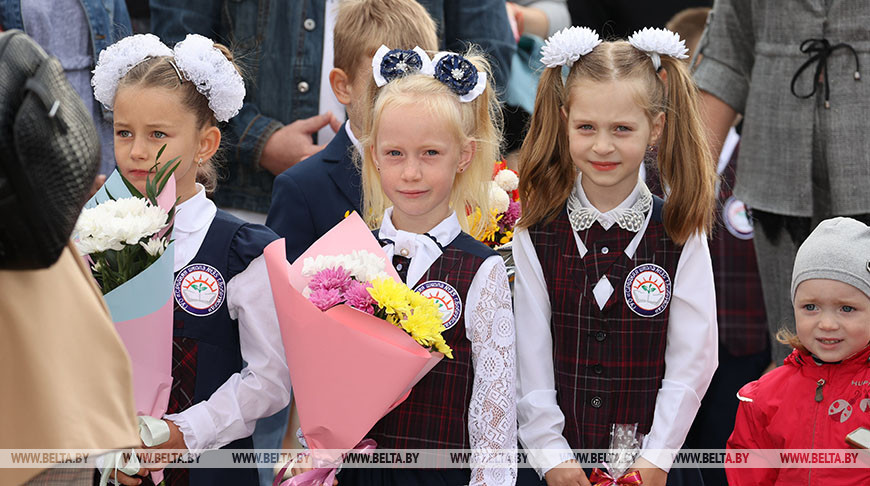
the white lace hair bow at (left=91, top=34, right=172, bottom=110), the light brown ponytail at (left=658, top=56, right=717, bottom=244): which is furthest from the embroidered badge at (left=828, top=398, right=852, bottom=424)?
the white lace hair bow at (left=91, top=34, right=172, bottom=110)

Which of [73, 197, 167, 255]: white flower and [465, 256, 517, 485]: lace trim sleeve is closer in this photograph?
[73, 197, 167, 255]: white flower

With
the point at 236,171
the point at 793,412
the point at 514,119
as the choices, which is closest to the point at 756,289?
the point at 514,119

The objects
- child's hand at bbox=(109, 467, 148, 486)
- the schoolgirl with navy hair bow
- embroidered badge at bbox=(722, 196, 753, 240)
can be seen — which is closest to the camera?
child's hand at bbox=(109, 467, 148, 486)

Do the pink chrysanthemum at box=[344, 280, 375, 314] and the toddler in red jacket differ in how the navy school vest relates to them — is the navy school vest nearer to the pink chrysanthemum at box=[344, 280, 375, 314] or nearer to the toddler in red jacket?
the pink chrysanthemum at box=[344, 280, 375, 314]

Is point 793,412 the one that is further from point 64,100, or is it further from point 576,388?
point 64,100

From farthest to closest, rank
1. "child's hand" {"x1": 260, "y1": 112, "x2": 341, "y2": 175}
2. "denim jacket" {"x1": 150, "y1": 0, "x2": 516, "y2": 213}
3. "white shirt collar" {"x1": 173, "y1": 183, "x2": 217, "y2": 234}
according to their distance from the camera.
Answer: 1. "denim jacket" {"x1": 150, "y1": 0, "x2": 516, "y2": 213}
2. "child's hand" {"x1": 260, "y1": 112, "x2": 341, "y2": 175}
3. "white shirt collar" {"x1": 173, "y1": 183, "x2": 217, "y2": 234}

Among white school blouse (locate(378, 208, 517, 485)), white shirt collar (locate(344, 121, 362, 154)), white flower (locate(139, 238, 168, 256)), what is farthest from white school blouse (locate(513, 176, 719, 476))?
white flower (locate(139, 238, 168, 256))

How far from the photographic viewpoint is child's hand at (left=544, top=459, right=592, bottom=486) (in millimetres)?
3064

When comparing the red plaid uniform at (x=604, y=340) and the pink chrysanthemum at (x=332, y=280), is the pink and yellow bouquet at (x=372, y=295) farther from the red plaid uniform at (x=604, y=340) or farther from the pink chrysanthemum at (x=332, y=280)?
the red plaid uniform at (x=604, y=340)

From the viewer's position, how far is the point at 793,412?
3.05 meters

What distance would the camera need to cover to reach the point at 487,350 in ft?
9.59

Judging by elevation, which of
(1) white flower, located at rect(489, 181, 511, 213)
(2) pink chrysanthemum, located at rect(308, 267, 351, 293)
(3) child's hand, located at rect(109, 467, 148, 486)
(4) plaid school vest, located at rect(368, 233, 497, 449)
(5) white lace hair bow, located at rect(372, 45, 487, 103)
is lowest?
(3) child's hand, located at rect(109, 467, 148, 486)

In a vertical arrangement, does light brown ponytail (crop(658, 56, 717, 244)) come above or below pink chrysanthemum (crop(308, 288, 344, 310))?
above

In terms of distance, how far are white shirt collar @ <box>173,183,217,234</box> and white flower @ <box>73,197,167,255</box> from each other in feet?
1.37
